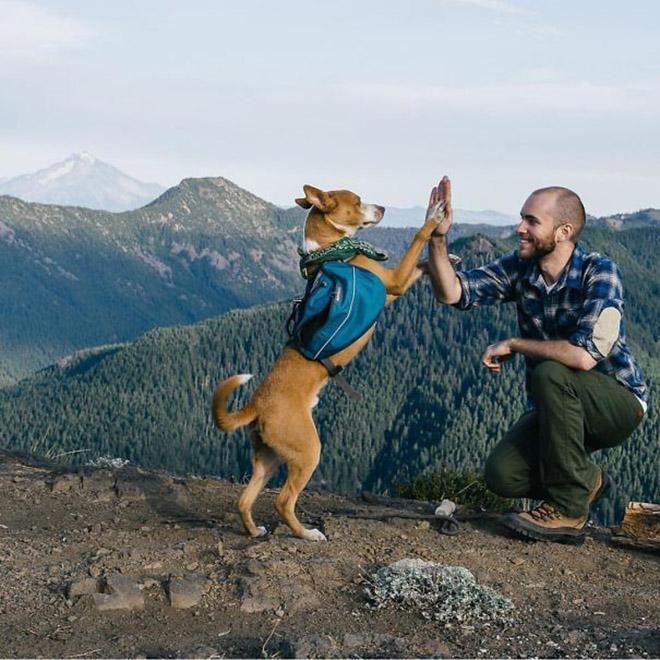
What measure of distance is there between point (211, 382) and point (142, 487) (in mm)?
171684

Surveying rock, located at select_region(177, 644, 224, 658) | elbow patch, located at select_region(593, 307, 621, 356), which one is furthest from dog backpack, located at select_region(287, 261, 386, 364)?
rock, located at select_region(177, 644, 224, 658)

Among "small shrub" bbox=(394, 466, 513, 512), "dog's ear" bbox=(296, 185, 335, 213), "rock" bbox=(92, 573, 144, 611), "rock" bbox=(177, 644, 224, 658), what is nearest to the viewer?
"rock" bbox=(177, 644, 224, 658)

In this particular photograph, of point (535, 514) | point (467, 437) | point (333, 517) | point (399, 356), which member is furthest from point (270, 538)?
point (399, 356)

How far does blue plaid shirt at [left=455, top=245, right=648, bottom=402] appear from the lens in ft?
25.4

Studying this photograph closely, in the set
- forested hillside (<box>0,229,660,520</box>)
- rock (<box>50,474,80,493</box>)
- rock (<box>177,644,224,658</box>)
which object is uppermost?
rock (<box>177,644,224,658</box>)

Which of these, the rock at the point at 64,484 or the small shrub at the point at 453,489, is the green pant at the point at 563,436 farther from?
the rock at the point at 64,484

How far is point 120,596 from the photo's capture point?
266 inches

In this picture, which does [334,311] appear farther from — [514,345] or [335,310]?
[514,345]

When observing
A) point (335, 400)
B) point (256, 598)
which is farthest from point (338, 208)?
point (335, 400)

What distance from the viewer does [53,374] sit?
192 meters

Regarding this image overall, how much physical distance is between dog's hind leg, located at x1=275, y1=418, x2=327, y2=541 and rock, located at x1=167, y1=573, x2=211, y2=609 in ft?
3.71

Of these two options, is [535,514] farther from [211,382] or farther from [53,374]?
[53,374]

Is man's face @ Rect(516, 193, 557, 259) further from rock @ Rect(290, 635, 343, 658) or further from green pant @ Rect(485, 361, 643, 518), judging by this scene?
rock @ Rect(290, 635, 343, 658)

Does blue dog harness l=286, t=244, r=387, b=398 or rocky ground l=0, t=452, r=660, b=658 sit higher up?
blue dog harness l=286, t=244, r=387, b=398
